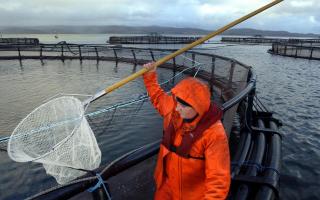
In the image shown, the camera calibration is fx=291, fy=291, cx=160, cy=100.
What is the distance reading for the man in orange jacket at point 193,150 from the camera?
8.47 ft

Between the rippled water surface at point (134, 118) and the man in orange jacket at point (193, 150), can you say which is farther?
the rippled water surface at point (134, 118)

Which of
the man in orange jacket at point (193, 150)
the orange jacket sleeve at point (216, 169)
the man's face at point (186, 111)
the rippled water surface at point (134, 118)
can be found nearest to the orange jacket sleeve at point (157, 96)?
the man in orange jacket at point (193, 150)

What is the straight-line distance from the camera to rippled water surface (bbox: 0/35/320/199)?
721 cm

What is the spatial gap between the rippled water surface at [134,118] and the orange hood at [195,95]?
17.6 ft

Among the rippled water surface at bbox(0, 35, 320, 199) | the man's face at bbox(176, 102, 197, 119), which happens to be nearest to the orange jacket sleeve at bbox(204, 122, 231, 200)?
the man's face at bbox(176, 102, 197, 119)

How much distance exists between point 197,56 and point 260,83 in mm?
4731

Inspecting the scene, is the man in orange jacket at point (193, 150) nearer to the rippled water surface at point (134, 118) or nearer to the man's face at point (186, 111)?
the man's face at point (186, 111)

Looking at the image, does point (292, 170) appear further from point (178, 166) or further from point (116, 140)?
point (178, 166)

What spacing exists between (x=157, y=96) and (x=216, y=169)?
152cm

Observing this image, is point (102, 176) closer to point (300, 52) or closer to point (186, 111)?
point (186, 111)

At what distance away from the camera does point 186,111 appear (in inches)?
107

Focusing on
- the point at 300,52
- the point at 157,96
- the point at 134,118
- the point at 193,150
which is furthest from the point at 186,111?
the point at 300,52

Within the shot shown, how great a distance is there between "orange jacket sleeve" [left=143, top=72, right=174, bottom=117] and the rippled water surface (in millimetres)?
4433

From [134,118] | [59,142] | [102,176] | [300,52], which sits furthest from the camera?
[300,52]
